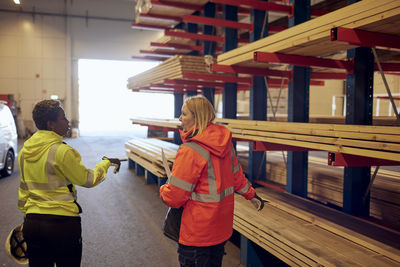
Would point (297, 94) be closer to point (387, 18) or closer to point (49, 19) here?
point (387, 18)

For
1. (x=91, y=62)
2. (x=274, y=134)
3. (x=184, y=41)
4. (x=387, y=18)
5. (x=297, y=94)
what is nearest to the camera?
(x=387, y=18)

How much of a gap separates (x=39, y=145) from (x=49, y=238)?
0.66 metres

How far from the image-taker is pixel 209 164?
2350mm

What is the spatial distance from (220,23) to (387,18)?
4352 millimetres

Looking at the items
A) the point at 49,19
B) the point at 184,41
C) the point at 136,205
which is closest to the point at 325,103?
the point at 184,41

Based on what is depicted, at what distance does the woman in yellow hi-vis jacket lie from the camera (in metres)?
2.44

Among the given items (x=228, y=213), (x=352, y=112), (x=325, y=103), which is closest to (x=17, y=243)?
(x=228, y=213)

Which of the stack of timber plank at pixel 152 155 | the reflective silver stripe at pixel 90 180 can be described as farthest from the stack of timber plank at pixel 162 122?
the reflective silver stripe at pixel 90 180

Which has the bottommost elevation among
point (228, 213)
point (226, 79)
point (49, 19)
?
point (228, 213)

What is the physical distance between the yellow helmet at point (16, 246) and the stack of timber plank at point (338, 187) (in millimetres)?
4059

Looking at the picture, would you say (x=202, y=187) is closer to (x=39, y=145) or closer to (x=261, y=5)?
(x=39, y=145)

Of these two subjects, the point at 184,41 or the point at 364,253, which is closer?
the point at 364,253

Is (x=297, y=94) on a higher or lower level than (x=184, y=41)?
lower

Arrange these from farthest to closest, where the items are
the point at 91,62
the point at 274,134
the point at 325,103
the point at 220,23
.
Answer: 1. the point at 91,62
2. the point at 325,103
3. the point at 220,23
4. the point at 274,134
